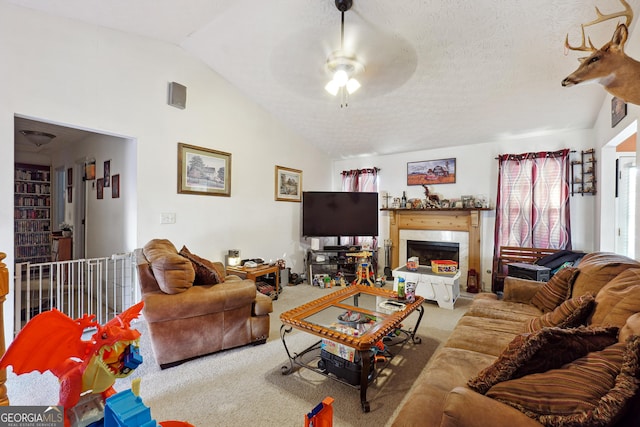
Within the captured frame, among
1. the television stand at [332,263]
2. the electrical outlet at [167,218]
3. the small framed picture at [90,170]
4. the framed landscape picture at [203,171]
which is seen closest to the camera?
the electrical outlet at [167,218]

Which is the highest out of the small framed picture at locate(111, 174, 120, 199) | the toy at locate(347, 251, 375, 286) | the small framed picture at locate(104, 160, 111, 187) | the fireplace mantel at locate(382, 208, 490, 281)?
the small framed picture at locate(104, 160, 111, 187)

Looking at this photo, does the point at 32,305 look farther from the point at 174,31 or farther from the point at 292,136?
the point at 292,136

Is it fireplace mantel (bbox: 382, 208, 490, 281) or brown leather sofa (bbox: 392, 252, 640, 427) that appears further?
fireplace mantel (bbox: 382, 208, 490, 281)

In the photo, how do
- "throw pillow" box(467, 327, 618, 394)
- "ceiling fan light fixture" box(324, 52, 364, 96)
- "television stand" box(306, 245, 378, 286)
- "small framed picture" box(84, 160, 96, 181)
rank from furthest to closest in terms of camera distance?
1. "television stand" box(306, 245, 378, 286)
2. "small framed picture" box(84, 160, 96, 181)
3. "ceiling fan light fixture" box(324, 52, 364, 96)
4. "throw pillow" box(467, 327, 618, 394)

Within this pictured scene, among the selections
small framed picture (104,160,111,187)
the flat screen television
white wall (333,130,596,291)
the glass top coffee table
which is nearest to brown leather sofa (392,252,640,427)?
the glass top coffee table

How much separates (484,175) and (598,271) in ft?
9.21

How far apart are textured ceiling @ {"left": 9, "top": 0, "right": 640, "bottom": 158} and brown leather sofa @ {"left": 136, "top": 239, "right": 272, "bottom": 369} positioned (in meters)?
2.26

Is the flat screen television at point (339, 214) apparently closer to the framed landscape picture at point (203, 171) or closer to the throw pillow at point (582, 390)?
the framed landscape picture at point (203, 171)

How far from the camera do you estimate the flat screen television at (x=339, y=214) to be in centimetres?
491

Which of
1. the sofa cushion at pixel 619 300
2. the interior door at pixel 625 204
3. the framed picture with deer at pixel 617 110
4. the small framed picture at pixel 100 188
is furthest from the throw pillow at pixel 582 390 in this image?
the small framed picture at pixel 100 188

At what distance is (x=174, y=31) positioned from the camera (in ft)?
10.2

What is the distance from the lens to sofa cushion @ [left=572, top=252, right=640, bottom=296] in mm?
1838

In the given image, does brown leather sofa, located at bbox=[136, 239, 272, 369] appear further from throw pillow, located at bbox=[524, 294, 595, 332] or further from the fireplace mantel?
the fireplace mantel

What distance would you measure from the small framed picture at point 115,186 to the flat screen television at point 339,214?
2559 millimetres
